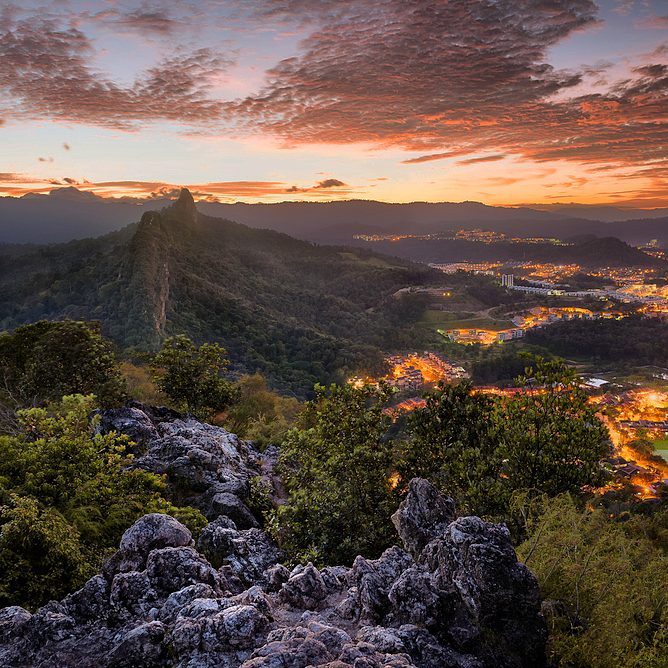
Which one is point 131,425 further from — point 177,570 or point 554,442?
point 554,442

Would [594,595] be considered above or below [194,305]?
above

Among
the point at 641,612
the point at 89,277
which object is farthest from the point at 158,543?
the point at 89,277

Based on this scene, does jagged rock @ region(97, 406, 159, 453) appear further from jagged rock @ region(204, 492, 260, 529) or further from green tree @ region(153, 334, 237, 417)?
green tree @ region(153, 334, 237, 417)

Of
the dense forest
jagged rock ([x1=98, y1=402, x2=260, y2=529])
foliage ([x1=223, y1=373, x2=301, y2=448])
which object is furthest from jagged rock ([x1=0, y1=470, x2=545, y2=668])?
the dense forest

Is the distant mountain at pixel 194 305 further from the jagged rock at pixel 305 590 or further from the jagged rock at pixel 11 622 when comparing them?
the jagged rock at pixel 305 590

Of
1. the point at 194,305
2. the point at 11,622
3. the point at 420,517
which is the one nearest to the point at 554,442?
the point at 420,517

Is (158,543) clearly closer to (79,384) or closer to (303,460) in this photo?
(303,460)
